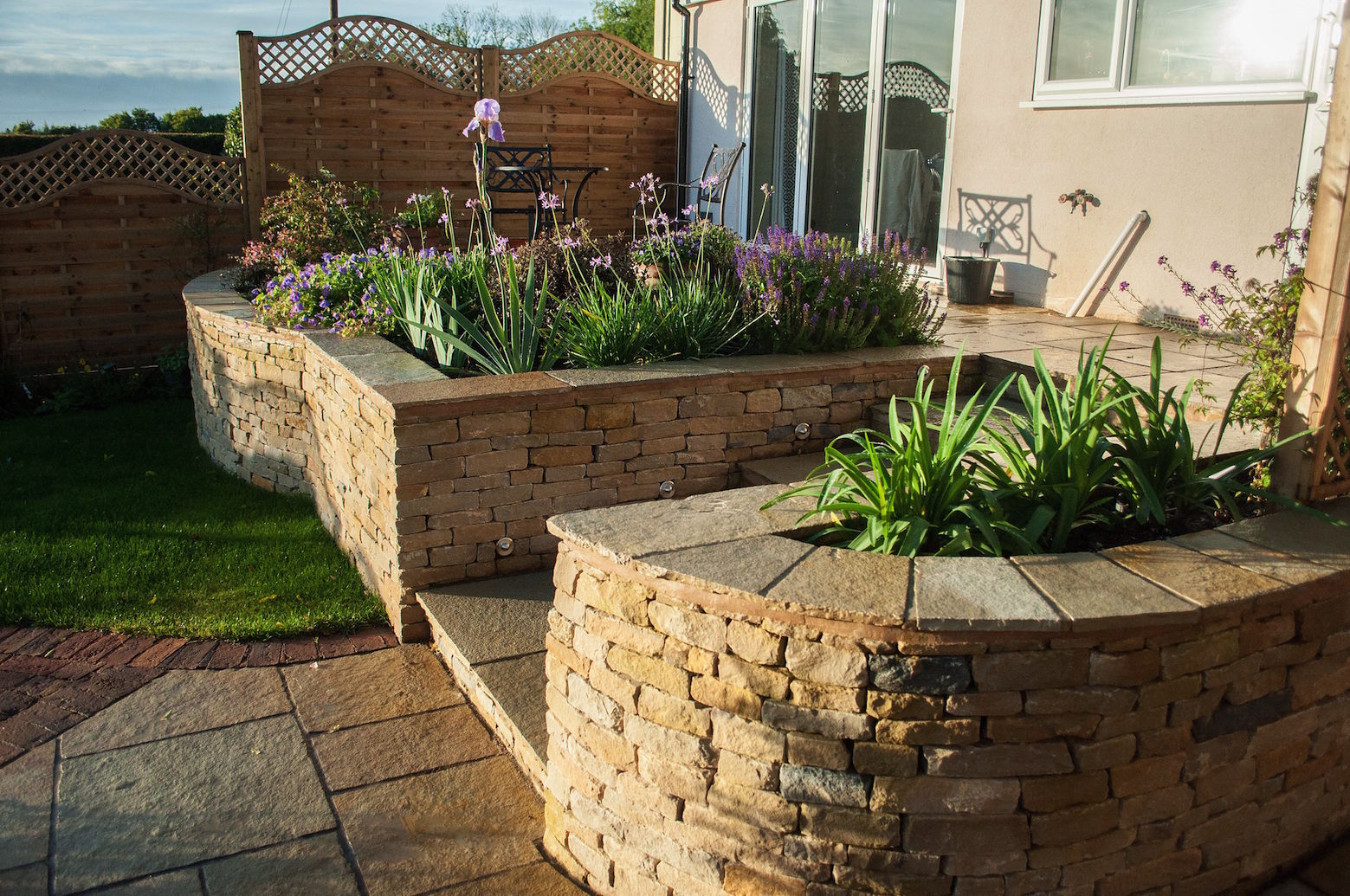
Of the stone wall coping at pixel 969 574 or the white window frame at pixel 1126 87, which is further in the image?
the white window frame at pixel 1126 87

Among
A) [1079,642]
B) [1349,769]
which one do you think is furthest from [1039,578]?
[1349,769]

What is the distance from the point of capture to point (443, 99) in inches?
385

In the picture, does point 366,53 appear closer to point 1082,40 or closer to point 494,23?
point 1082,40

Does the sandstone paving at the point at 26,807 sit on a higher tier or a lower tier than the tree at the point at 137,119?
lower

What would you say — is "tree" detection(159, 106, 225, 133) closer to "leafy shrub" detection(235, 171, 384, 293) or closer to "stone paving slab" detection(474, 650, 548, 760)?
"leafy shrub" detection(235, 171, 384, 293)

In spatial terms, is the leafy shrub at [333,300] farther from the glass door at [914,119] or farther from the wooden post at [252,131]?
the glass door at [914,119]

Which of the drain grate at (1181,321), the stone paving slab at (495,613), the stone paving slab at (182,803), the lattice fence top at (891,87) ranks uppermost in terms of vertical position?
the lattice fence top at (891,87)

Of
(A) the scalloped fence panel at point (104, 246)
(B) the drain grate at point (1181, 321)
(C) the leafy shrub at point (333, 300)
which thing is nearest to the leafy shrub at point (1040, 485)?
(C) the leafy shrub at point (333, 300)

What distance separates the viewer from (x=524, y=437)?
12.6ft

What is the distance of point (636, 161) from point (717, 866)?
950cm

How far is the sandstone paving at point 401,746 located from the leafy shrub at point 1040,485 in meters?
1.24

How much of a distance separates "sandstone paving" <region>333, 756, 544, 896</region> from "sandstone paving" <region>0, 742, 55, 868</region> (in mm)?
739

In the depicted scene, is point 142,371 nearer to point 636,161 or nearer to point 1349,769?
point 636,161

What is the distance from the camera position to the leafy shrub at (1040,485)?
2.64m
